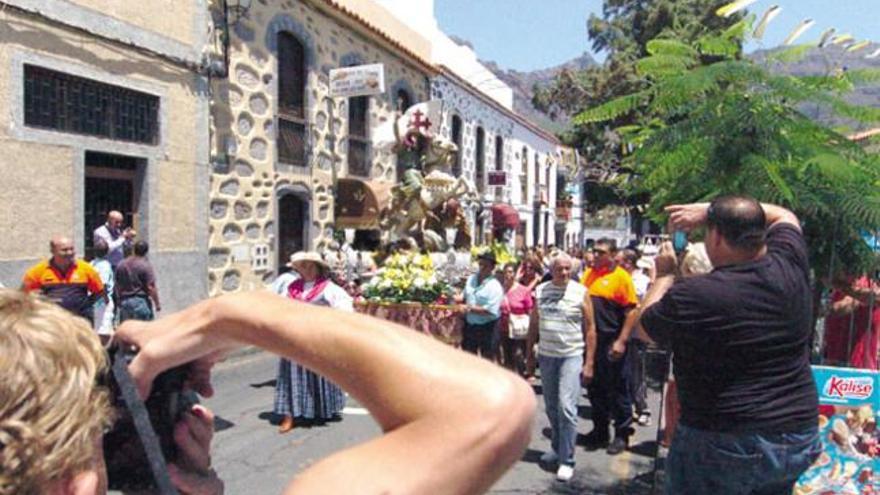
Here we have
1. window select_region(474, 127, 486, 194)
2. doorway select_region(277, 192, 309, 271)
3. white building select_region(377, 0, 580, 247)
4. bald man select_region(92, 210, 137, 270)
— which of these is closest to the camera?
bald man select_region(92, 210, 137, 270)

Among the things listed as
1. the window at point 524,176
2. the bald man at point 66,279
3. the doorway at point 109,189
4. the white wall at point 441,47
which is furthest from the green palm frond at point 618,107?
the window at point 524,176

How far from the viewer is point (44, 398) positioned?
0.82 meters

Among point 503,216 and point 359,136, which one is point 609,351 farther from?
point 503,216

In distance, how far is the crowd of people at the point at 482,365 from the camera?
2.61 ft

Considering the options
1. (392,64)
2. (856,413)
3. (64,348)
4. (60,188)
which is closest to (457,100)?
(392,64)

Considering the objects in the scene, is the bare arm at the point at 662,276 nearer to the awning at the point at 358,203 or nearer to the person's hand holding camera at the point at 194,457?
the person's hand holding camera at the point at 194,457

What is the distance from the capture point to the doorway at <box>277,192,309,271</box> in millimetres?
13148

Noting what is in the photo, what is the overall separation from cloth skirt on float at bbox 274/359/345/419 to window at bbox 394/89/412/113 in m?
11.6

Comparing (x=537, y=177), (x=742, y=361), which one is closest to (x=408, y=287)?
(x=742, y=361)

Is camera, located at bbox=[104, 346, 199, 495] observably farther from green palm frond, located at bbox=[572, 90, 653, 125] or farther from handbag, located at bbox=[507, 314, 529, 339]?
handbag, located at bbox=[507, 314, 529, 339]

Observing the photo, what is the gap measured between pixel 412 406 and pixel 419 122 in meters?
11.6

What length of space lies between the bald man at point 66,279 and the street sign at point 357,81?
Answer: 23.0ft

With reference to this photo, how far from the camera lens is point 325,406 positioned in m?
6.31

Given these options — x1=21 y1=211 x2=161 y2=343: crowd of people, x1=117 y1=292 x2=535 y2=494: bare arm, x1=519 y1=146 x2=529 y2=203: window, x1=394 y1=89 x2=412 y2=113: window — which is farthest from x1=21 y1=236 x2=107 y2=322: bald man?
x1=519 y1=146 x2=529 y2=203: window
